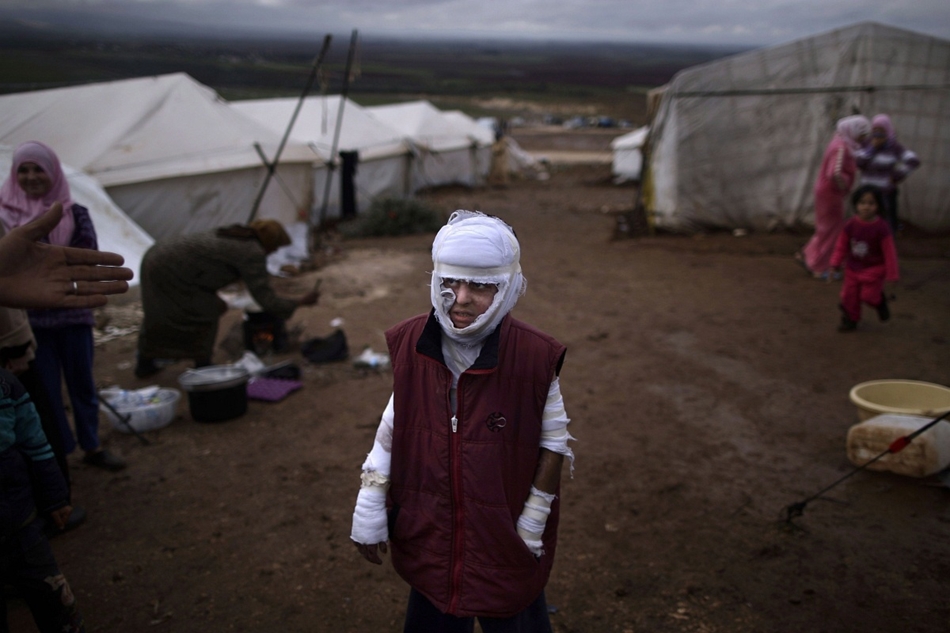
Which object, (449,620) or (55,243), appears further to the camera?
(55,243)

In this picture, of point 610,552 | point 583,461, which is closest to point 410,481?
point 610,552

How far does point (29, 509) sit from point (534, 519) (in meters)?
1.58

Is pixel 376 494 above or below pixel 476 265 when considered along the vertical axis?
below

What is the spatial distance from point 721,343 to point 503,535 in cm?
501

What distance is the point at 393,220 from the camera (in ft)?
42.9

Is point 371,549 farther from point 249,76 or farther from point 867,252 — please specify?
point 249,76

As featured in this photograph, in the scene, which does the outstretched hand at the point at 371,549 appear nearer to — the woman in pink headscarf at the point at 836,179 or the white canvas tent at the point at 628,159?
the woman in pink headscarf at the point at 836,179

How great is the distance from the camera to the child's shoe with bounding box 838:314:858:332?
6.39 m

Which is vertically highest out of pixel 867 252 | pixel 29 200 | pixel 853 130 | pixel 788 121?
pixel 788 121

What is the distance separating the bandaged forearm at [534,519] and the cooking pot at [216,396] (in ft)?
11.3

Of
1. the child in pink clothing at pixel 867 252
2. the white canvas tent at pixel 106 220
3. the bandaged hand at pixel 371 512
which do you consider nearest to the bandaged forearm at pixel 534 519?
the bandaged hand at pixel 371 512

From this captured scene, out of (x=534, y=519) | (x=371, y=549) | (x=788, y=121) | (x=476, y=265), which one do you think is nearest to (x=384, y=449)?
(x=371, y=549)

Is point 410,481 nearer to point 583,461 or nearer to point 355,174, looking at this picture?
point 583,461

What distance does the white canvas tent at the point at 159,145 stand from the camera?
9.28 meters
